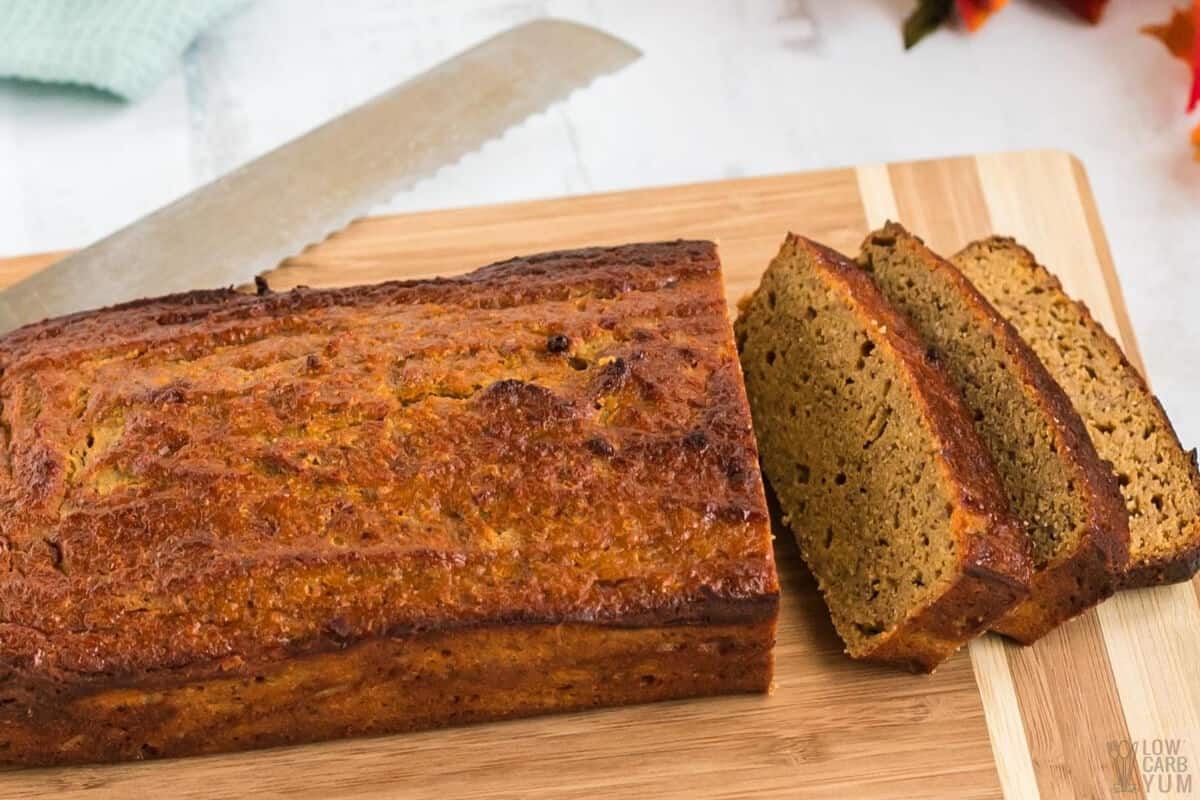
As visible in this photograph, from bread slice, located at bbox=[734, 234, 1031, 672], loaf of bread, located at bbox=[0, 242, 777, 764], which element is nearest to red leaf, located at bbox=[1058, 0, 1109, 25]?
bread slice, located at bbox=[734, 234, 1031, 672]

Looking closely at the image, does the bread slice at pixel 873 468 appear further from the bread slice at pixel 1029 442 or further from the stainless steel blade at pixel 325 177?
the stainless steel blade at pixel 325 177

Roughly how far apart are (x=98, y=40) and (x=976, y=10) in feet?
11.3

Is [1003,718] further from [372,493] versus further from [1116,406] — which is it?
[372,493]

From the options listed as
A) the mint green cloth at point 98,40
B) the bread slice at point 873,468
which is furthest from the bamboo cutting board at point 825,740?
the mint green cloth at point 98,40

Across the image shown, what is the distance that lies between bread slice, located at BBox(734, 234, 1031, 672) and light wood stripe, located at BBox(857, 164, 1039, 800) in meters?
0.16

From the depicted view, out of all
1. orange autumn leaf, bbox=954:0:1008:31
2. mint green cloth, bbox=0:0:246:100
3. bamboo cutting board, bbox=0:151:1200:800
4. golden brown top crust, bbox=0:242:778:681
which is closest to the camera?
golden brown top crust, bbox=0:242:778:681

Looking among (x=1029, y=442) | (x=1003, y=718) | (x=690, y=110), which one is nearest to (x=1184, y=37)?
(x=690, y=110)

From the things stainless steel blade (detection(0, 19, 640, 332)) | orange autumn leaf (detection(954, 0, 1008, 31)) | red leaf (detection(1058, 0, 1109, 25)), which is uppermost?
stainless steel blade (detection(0, 19, 640, 332))

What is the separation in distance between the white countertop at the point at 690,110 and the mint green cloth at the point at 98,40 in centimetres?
18

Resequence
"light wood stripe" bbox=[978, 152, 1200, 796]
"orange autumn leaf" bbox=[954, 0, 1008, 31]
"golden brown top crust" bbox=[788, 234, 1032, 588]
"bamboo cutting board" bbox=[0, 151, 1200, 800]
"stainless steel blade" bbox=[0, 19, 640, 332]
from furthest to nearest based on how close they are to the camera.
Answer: "orange autumn leaf" bbox=[954, 0, 1008, 31] < "stainless steel blade" bbox=[0, 19, 640, 332] < "light wood stripe" bbox=[978, 152, 1200, 796] < "bamboo cutting board" bbox=[0, 151, 1200, 800] < "golden brown top crust" bbox=[788, 234, 1032, 588]

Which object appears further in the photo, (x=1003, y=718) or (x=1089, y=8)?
(x=1089, y=8)

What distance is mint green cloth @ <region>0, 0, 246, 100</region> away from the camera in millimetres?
5477

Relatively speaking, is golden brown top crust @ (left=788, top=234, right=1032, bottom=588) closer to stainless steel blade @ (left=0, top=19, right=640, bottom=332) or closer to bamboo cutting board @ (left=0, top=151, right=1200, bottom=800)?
bamboo cutting board @ (left=0, top=151, right=1200, bottom=800)

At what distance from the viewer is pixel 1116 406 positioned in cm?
426
